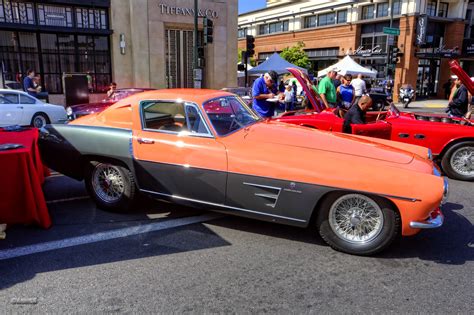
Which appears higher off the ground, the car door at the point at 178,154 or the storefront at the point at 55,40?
the storefront at the point at 55,40

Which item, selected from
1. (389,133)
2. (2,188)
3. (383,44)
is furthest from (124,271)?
(383,44)

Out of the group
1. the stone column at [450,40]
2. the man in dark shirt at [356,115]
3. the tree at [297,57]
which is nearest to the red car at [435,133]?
the man in dark shirt at [356,115]

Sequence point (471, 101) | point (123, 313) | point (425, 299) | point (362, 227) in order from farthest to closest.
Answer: point (471, 101) < point (362, 227) < point (425, 299) < point (123, 313)

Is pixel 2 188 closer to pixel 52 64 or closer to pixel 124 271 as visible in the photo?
pixel 124 271

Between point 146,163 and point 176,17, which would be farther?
point 176,17

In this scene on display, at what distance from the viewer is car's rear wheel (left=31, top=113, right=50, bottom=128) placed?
11.8 metres

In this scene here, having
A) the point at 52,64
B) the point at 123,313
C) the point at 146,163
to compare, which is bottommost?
the point at 123,313

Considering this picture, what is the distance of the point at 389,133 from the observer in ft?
21.5

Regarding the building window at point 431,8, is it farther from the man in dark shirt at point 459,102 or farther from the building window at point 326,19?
the man in dark shirt at point 459,102

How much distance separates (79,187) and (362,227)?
4.08 meters

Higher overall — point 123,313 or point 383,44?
point 383,44

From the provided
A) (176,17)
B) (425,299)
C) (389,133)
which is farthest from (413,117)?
(176,17)

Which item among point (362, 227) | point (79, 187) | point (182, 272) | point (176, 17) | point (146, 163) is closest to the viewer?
point (182, 272)

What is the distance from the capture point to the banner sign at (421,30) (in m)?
30.8
